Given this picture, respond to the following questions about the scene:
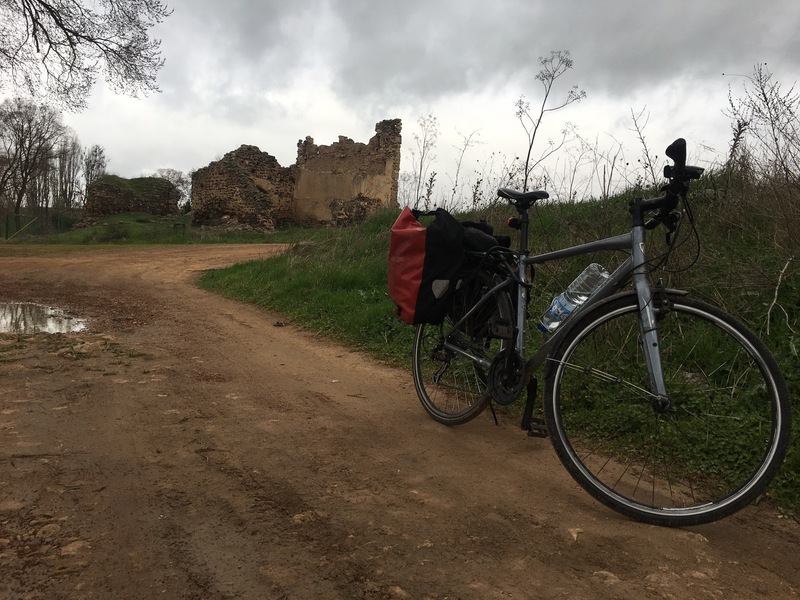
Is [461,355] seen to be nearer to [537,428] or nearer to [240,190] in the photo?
[537,428]

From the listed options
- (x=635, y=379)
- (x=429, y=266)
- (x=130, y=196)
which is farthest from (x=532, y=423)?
(x=130, y=196)

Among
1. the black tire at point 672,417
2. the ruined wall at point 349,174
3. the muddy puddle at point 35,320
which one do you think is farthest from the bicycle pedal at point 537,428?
the ruined wall at point 349,174

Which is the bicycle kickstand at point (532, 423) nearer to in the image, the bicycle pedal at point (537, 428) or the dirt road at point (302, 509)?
the bicycle pedal at point (537, 428)

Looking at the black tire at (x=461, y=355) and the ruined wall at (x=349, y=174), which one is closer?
the black tire at (x=461, y=355)

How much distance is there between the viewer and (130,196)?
30234 mm

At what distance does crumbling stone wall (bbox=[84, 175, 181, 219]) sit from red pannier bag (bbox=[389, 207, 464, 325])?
30.1 m

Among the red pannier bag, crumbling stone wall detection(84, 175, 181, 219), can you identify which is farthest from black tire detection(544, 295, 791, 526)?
crumbling stone wall detection(84, 175, 181, 219)

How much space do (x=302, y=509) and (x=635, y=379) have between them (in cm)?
156

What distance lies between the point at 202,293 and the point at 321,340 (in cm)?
374

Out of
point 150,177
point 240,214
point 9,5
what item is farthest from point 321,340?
point 150,177

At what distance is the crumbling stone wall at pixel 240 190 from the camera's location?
79.5 feet

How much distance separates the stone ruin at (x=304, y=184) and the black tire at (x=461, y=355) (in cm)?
1994

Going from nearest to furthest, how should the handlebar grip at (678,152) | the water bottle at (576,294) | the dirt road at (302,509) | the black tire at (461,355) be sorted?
the dirt road at (302,509)
the handlebar grip at (678,152)
the water bottle at (576,294)
the black tire at (461,355)

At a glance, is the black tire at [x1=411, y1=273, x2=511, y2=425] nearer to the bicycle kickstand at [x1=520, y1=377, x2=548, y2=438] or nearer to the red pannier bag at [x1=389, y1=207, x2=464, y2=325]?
the red pannier bag at [x1=389, y1=207, x2=464, y2=325]
